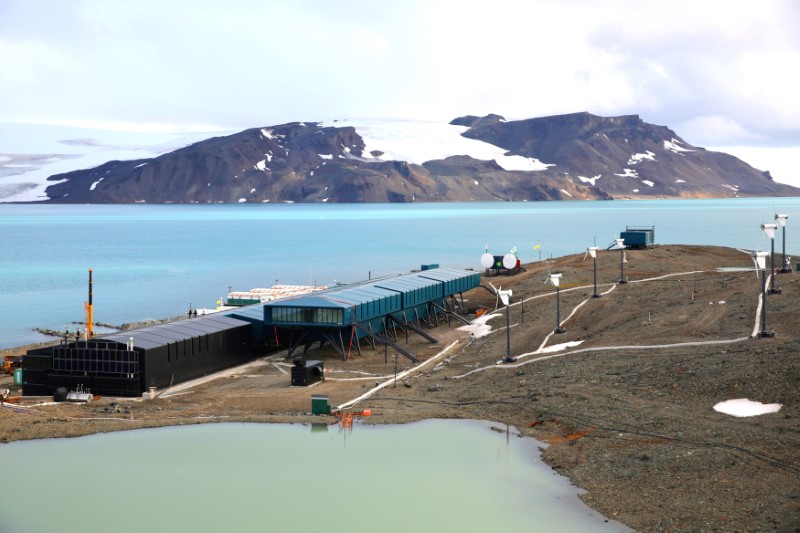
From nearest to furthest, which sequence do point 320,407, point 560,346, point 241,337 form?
point 320,407 < point 560,346 < point 241,337

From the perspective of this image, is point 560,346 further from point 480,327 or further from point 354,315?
point 480,327

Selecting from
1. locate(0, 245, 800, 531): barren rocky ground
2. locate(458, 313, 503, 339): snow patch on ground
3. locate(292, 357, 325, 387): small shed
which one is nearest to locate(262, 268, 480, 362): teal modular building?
locate(0, 245, 800, 531): barren rocky ground

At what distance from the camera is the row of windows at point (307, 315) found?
51.1m

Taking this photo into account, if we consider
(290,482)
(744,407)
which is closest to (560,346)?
(744,407)

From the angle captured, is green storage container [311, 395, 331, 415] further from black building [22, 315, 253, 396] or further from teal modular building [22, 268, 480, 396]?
black building [22, 315, 253, 396]

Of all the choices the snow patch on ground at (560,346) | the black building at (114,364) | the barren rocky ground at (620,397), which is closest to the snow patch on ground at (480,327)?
the barren rocky ground at (620,397)

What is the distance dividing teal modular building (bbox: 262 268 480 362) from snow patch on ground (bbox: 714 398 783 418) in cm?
2088

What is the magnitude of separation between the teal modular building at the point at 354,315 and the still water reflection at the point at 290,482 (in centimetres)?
1601

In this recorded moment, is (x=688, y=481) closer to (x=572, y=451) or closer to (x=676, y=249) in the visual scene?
(x=572, y=451)

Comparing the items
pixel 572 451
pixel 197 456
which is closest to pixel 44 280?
pixel 197 456

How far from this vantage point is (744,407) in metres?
31.2

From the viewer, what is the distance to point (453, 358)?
49562mm

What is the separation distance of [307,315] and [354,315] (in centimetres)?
272

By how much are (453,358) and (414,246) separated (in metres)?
130
